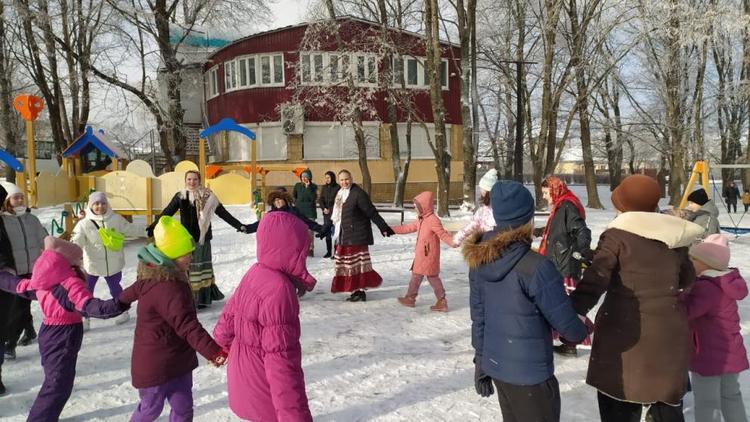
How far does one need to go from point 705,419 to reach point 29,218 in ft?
19.0

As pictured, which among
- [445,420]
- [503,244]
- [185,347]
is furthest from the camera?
[445,420]

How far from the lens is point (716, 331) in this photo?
316 cm

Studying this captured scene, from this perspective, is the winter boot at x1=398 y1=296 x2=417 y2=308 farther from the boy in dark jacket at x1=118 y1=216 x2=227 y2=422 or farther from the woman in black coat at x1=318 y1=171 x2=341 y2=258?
the boy in dark jacket at x1=118 y1=216 x2=227 y2=422

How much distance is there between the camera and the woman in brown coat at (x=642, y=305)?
2.66m

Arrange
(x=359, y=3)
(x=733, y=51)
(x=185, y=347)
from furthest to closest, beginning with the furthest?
(x=733, y=51) < (x=359, y=3) < (x=185, y=347)

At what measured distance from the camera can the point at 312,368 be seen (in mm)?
4801

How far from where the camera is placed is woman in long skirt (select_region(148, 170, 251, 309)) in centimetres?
642

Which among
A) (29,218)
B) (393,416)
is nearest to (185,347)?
(393,416)

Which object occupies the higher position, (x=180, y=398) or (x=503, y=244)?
(x=503, y=244)

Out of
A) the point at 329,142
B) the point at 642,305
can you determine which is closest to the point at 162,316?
the point at 642,305

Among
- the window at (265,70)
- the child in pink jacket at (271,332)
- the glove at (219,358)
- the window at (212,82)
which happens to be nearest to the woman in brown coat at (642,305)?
the child in pink jacket at (271,332)

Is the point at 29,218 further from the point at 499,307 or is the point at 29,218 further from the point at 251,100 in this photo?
the point at 251,100

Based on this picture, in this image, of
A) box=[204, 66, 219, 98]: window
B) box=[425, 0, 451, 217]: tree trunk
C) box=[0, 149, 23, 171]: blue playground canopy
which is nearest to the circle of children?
box=[0, 149, 23, 171]: blue playground canopy

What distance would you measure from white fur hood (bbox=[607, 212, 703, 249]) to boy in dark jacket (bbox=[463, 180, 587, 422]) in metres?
0.56
